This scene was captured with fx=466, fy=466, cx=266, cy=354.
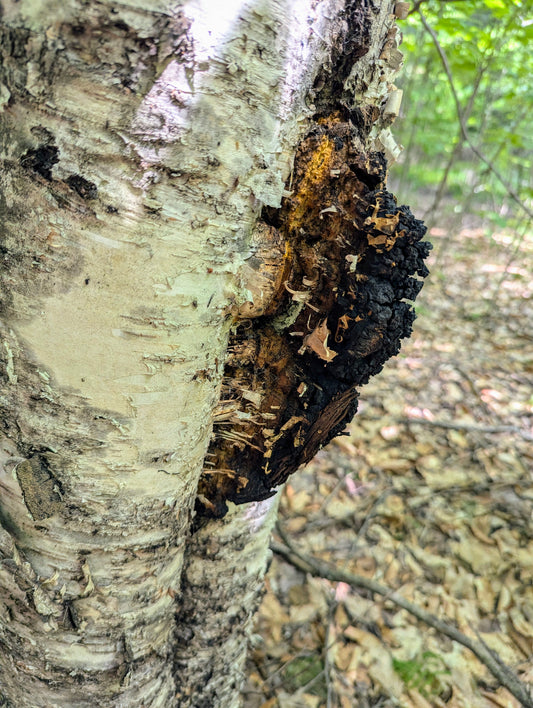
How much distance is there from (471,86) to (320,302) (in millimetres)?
7092

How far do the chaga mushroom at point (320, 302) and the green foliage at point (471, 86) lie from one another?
5.85ft

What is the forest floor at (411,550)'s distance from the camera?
5.82ft

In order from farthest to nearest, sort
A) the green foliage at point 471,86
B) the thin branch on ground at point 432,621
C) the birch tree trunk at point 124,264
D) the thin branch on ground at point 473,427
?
the green foliage at point 471,86 → the thin branch on ground at point 473,427 → the thin branch on ground at point 432,621 → the birch tree trunk at point 124,264

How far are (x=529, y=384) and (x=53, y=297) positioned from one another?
3.61 metres

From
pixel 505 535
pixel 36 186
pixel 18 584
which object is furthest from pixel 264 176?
pixel 505 535

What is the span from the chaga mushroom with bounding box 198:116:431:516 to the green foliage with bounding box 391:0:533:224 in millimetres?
1782

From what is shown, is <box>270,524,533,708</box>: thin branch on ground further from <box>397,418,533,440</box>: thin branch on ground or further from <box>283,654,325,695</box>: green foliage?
<box>397,418,533,440</box>: thin branch on ground

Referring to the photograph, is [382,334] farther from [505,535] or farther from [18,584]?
[505,535]

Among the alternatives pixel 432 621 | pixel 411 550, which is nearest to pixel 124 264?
pixel 432 621

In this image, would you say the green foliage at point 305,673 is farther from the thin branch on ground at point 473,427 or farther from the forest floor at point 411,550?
the thin branch on ground at point 473,427

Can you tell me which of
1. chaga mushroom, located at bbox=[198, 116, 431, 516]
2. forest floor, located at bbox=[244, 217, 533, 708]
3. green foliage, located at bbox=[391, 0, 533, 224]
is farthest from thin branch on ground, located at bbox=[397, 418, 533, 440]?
chaga mushroom, located at bbox=[198, 116, 431, 516]

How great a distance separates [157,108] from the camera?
58cm

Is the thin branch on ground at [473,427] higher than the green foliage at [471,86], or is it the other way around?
the green foliage at [471,86]

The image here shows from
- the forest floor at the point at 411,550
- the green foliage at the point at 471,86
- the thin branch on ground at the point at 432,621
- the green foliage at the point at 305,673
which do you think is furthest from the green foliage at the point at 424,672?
the green foliage at the point at 471,86
